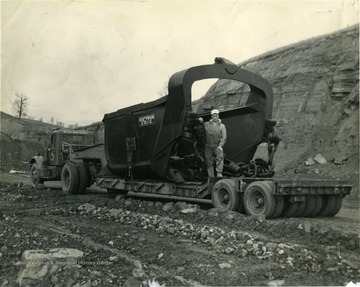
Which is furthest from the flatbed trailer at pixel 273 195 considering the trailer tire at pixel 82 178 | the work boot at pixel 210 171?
the trailer tire at pixel 82 178

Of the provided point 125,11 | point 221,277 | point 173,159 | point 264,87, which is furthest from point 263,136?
point 221,277

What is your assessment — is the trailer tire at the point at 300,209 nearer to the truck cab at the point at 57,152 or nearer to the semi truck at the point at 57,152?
the truck cab at the point at 57,152

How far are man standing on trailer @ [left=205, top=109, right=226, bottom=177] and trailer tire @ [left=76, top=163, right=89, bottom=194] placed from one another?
5627mm

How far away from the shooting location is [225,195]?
877 centimetres

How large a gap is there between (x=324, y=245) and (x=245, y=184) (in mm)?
2513

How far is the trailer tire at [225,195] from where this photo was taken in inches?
332

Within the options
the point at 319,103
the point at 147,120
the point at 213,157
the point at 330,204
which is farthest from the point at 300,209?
the point at 319,103

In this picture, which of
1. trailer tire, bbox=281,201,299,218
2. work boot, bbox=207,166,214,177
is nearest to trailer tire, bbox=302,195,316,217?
trailer tire, bbox=281,201,299,218

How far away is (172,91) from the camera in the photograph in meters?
9.45

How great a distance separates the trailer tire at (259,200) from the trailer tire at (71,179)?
7.16 metres

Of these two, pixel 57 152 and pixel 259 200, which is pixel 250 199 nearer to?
pixel 259 200

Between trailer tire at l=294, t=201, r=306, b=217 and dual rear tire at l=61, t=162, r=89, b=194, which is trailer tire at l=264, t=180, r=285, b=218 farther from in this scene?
dual rear tire at l=61, t=162, r=89, b=194

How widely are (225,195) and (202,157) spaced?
1.35 metres

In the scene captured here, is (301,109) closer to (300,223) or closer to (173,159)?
(173,159)
